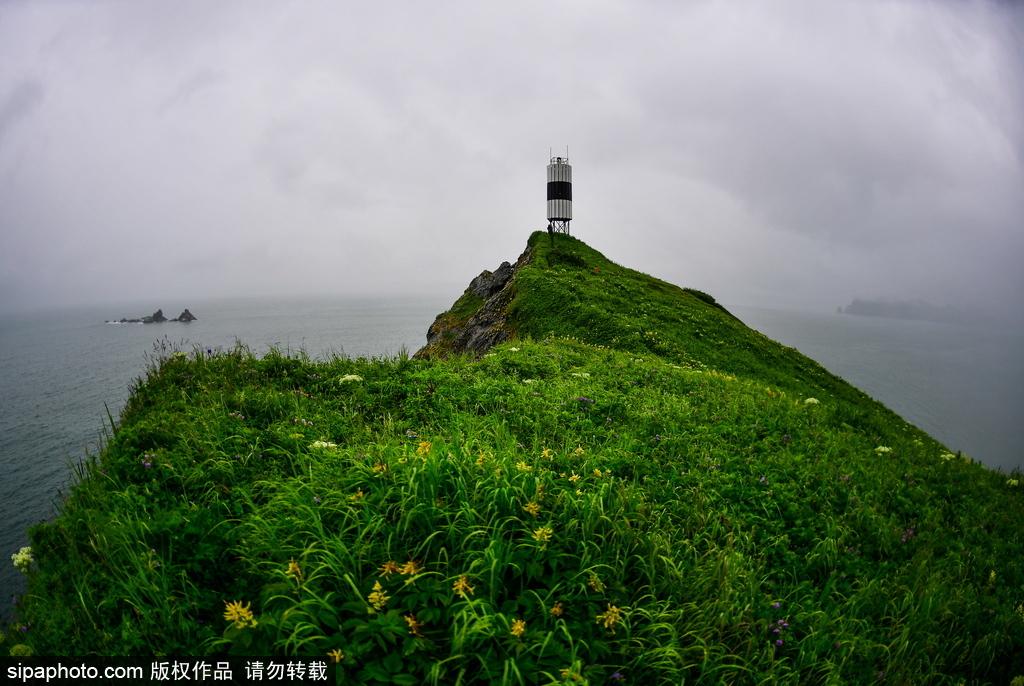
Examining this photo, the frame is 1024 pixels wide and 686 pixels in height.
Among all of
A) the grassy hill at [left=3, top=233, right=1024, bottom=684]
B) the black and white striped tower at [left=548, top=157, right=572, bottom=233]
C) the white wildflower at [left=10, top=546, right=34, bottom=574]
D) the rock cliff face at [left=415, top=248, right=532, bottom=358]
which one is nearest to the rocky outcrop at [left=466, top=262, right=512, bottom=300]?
the rock cliff face at [left=415, top=248, right=532, bottom=358]

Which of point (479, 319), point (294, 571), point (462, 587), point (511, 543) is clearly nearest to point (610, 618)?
point (511, 543)

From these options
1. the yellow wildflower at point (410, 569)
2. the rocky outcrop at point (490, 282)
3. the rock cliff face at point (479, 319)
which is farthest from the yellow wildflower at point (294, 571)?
the rocky outcrop at point (490, 282)

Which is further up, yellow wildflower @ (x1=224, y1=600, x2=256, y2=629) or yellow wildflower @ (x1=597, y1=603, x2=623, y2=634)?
yellow wildflower @ (x1=224, y1=600, x2=256, y2=629)

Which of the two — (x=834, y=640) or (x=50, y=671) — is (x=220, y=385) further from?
(x=834, y=640)

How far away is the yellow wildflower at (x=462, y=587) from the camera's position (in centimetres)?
343

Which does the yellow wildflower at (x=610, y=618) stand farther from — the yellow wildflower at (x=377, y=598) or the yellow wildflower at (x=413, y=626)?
the yellow wildflower at (x=377, y=598)

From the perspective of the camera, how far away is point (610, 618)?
11.9 feet

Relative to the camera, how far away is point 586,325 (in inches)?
870

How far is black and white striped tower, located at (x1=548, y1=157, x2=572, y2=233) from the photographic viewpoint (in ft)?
144

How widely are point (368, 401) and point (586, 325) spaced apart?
15563mm

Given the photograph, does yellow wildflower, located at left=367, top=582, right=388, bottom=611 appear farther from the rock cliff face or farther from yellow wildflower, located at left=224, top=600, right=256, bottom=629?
the rock cliff face

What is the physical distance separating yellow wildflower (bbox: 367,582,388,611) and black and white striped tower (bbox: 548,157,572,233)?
1770 inches

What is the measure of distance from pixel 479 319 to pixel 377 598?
28830 millimetres

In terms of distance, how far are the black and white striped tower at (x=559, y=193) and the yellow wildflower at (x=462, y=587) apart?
147ft
